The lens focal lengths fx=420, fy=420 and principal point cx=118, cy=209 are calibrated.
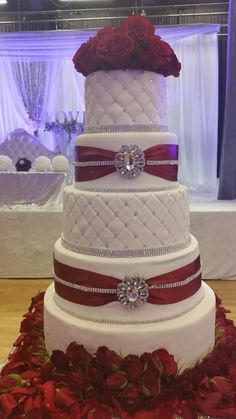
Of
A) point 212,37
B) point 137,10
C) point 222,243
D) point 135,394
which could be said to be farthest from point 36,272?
point 137,10

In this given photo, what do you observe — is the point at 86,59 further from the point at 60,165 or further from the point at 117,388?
the point at 60,165

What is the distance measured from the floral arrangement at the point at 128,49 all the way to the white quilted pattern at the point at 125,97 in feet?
0.08

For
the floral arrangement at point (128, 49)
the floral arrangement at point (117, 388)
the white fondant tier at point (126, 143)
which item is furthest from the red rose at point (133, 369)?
the floral arrangement at point (128, 49)

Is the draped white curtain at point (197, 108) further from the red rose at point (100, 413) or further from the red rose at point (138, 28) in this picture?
the red rose at point (100, 413)

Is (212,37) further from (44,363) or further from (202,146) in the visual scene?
(44,363)

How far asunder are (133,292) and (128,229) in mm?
182

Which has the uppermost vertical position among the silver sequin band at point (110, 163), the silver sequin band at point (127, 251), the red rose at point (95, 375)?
the silver sequin band at point (110, 163)

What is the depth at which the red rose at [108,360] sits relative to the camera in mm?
1147

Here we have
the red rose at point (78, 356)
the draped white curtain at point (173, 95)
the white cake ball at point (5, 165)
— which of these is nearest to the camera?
the red rose at point (78, 356)

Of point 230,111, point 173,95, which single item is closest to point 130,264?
point 230,111

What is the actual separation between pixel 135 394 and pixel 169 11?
18.2 feet

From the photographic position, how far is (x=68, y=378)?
117cm

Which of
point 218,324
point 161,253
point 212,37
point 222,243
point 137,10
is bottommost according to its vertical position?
point 222,243

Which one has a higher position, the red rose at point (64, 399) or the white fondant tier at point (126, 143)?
the white fondant tier at point (126, 143)
